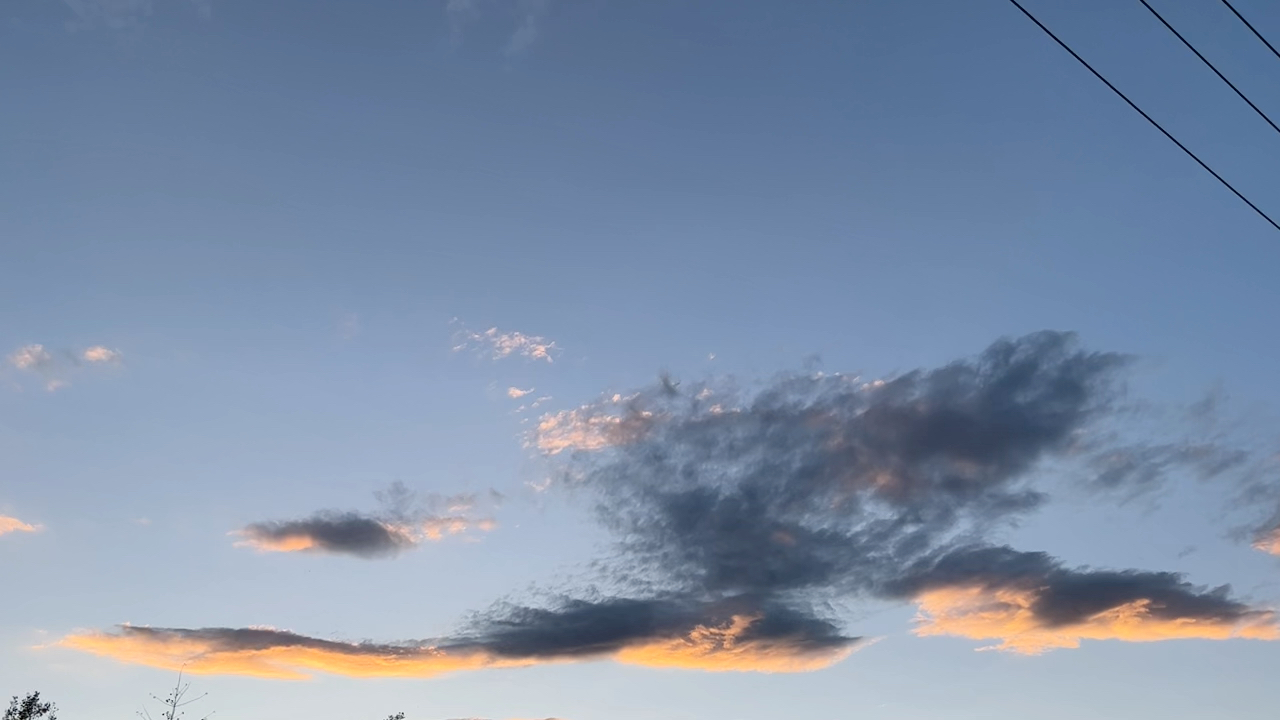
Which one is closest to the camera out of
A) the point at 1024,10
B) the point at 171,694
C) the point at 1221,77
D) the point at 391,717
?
the point at 1024,10

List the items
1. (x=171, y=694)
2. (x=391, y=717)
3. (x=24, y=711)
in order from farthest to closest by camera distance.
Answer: (x=391, y=717) → (x=24, y=711) → (x=171, y=694)

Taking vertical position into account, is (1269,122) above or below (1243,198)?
above

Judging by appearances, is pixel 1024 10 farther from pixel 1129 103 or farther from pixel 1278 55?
pixel 1278 55

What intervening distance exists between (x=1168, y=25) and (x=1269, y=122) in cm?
358

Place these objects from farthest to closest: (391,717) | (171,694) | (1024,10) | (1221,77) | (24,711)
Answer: (391,717)
(24,711)
(171,694)
(1221,77)
(1024,10)

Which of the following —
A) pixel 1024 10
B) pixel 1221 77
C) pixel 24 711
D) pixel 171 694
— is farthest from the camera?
pixel 24 711

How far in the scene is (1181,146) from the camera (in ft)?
58.1

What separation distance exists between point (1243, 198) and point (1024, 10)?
616 cm

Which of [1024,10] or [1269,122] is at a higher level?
[1024,10]

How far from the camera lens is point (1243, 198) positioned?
17.8 m

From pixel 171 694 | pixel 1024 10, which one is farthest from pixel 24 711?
pixel 1024 10

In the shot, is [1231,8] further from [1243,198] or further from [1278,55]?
[1243,198]

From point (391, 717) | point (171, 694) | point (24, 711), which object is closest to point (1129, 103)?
point (171, 694)

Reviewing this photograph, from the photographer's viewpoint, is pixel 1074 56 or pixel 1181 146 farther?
pixel 1181 146
